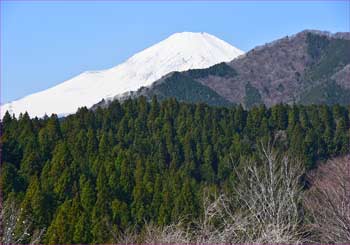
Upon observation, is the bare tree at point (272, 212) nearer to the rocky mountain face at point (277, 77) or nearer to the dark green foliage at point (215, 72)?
the rocky mountain face at point (277, 77)

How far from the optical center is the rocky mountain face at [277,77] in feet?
294

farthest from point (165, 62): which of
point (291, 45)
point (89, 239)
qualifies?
point (89, 239)

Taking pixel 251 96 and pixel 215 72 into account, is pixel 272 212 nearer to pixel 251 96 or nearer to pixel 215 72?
pixel 251 96

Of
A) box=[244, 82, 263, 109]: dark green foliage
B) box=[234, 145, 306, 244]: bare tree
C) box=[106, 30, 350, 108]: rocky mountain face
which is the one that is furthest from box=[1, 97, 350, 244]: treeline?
box=[244, 82, 263, 109]: dark green foliage

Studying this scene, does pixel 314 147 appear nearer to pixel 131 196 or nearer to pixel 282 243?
pixel 131 196

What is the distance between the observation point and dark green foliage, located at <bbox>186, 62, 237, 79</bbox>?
98.1 meters

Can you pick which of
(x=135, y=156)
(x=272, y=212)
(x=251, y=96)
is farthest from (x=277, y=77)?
(x=272, y=212)

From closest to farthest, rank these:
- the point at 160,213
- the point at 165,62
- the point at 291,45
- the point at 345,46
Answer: the point at 160,213 < the point at 345,46 < the point at 291,45 < the point at 165,62

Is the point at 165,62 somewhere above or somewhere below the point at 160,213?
above

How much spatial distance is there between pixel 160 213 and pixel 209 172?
9.12 metres

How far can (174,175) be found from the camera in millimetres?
28625

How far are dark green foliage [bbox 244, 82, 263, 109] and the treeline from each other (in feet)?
171

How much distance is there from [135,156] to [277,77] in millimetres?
74867

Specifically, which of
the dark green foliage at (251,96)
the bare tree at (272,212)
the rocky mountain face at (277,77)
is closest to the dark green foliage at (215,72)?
the rocky mountain face at (277,77)
